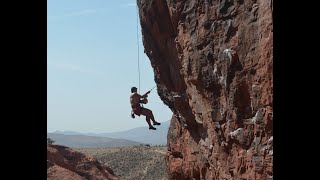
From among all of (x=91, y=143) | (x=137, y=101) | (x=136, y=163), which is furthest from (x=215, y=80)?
(x=91, y=143)

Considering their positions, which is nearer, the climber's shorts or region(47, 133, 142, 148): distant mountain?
the climber's shorts

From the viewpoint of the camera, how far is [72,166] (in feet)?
97.7

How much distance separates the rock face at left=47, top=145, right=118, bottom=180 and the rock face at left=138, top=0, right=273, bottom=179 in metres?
12.5

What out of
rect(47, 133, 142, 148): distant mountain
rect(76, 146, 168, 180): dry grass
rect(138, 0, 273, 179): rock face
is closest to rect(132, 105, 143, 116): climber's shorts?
rect(138, 0, 273, 179): rock face

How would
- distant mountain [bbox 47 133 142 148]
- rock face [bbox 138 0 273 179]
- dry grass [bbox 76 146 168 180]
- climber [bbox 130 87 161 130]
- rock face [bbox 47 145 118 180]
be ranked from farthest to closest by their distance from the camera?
distant mountain [bbox 47 133 142 148]
dry grass [bbox 76 146 168 180]
rock face [bbox 47 145 118 180]
climber [bbox 130 87 161 130]
rock face [bbox 138 0 273 179]

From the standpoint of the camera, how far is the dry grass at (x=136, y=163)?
41.1 m

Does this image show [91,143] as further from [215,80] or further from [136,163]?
[215,80]

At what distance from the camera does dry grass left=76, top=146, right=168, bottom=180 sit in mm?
41062

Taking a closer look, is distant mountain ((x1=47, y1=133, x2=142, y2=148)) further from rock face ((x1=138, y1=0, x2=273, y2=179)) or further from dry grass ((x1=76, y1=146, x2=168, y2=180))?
rock face ((x1=138, y1=0, x2=273, y2=179))

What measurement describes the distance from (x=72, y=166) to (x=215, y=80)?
19.7 metres

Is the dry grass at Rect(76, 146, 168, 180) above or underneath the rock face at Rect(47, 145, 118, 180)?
underneath

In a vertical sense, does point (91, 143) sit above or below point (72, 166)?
below

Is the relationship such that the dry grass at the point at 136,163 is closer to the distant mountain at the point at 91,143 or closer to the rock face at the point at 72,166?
the rock face at the point at 72,166
